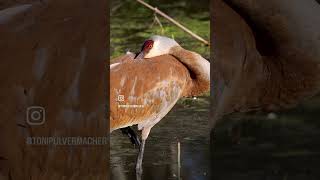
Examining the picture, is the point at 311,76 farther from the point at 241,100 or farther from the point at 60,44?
the point at 60,44

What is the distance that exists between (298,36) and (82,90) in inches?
16.7

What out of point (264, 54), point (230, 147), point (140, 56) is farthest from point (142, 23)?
point (264, 54)

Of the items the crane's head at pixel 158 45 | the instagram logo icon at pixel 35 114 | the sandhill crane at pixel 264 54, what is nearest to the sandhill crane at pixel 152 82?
the crane's head at pixel 158 45

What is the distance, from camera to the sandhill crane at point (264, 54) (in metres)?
1.58

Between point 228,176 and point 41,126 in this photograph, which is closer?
point 41,126

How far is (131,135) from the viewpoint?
246 centimetres

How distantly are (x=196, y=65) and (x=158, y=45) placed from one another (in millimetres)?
121

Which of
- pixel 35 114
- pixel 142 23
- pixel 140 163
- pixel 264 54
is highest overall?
pixel 142 23

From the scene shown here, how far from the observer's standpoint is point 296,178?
3.04 metres

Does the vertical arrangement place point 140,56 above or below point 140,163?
above

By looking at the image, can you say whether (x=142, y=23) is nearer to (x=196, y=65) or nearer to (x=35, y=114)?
(x=196, y=65)

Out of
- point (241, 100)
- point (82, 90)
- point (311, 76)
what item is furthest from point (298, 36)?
point (82, 90)

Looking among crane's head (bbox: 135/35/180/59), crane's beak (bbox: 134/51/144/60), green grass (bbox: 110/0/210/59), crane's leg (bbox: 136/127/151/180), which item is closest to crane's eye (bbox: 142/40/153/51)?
crane's head (bbox: 135/35/180/59)

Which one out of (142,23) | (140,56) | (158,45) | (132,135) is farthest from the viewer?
(142,23)
